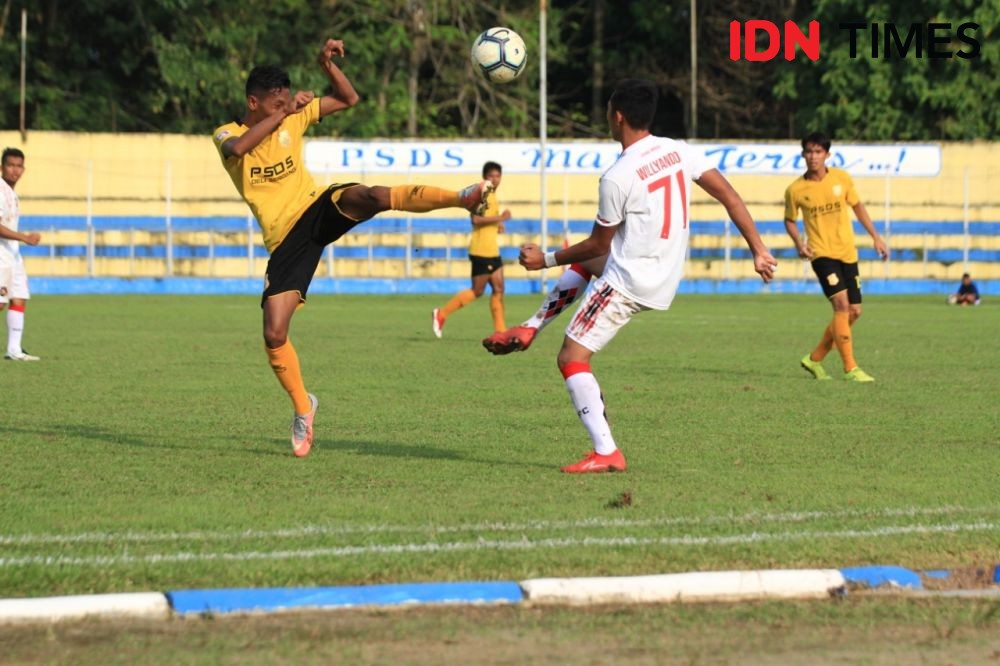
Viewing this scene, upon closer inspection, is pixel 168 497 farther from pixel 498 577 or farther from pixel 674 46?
pixel 674 46

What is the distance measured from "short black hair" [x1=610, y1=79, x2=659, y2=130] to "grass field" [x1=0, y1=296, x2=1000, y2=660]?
5.59 feet

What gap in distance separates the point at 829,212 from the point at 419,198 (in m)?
6.67

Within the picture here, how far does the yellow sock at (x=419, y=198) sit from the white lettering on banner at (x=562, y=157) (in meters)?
31.1

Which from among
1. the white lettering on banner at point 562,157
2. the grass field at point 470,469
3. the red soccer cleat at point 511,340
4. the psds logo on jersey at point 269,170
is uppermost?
the white lettering on banner at point 562,157

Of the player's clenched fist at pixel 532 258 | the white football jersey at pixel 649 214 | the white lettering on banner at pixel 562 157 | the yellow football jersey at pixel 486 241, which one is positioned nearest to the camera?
the white football jersey at pixel 649 214

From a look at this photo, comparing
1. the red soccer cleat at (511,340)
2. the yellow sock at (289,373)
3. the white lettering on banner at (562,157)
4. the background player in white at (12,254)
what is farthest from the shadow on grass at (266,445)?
the white lettering on banner at (562,157)

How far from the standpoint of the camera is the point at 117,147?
3894 cm

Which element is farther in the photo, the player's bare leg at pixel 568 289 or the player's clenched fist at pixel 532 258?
the player's bare leg at pixel 568 289

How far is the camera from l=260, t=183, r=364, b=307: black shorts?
8.59m

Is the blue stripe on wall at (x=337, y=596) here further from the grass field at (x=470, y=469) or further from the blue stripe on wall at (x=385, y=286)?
the blue stripe on wall at (x=385, y=286)

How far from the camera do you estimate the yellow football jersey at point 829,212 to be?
556 inches

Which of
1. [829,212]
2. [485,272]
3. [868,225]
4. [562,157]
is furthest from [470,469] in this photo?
[562,157]

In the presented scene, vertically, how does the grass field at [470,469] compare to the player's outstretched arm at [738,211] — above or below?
below

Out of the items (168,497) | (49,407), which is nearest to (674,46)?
(49,407)
